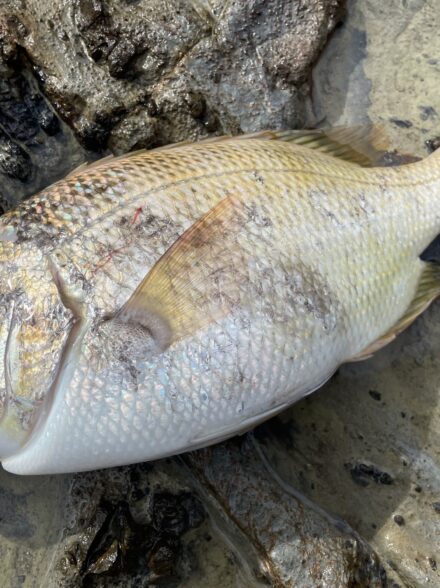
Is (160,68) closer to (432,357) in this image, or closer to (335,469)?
(432,357)

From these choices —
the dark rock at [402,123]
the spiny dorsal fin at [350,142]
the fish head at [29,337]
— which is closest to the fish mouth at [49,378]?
the fish head at [29,337]

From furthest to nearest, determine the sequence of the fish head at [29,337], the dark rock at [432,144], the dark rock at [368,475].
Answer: the dark rock at [432,144]
the dark rock at [368,475]
the fish head at [29,337]

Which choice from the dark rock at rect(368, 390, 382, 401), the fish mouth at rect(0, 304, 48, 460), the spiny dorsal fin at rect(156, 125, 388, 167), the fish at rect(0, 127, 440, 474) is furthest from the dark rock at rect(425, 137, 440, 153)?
the fish mouth at rect(0, 304, 48, 460)

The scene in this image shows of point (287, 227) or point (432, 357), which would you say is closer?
point (287, 227)

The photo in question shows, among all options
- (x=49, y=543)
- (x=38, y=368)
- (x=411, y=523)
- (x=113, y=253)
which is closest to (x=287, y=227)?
(x=113, y=253)

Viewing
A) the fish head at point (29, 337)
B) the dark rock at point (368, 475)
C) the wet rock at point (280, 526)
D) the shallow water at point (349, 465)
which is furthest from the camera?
the dark rock at point (368, 475)

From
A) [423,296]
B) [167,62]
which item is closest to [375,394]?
[423,296]

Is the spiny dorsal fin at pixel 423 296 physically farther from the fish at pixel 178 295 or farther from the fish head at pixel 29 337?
the fish head at pixel 29 337
